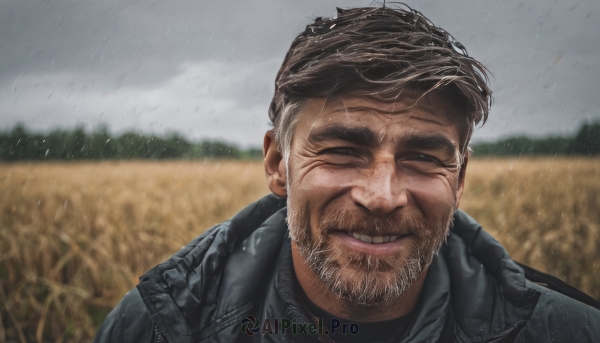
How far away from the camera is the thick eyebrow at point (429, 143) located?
5.35ft

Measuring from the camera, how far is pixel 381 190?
153 cm

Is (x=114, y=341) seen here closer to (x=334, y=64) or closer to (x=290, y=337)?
(x=290, y=337)

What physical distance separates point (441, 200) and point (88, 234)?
148 inches

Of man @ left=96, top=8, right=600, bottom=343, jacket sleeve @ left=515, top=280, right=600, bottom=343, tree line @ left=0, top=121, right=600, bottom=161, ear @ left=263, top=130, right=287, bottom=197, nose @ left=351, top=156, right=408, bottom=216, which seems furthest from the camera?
tree line @ left=0, top=121, right=600, bottom=161

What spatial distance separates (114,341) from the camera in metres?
1.76

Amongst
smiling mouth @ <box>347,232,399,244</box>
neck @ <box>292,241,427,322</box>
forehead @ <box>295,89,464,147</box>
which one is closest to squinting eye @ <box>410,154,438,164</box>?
forehead @ <box>295,89,464,147</box>

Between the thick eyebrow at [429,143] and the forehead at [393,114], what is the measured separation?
0.02 metres

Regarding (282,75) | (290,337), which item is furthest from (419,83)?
(290,337)

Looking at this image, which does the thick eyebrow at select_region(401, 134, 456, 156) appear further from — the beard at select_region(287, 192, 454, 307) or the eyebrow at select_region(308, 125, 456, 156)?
the beard at select_region(287, 192, 454, 307)

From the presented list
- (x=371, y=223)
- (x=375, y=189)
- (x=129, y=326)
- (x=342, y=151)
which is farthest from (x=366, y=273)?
(x=129, y=326)

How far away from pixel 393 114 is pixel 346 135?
0.21m

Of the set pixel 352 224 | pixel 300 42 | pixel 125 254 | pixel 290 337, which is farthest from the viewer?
pixel 125 254

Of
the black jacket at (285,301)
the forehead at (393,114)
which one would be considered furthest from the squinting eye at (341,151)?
the black jacket at (285,301)

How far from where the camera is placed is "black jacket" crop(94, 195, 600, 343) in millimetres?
1673
